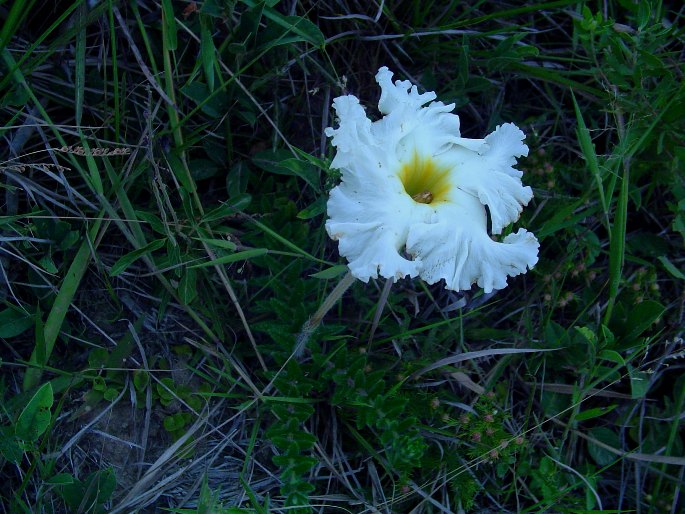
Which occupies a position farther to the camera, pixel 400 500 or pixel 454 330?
pixel 454 330

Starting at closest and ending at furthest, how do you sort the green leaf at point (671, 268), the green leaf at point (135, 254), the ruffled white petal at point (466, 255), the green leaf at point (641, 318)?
the ruffled white petal at point (466, 255) → the green leaf at point (135, 254) → the green leaf at point (641, 318) → the green leaf at point (671, 268)

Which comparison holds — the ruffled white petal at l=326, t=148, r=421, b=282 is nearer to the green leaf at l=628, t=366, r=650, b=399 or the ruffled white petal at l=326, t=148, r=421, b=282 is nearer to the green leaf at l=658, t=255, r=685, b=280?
the green leaf at l=628, t=366, r=650, b=399

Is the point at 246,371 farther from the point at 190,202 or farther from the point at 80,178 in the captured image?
the point at 80,178

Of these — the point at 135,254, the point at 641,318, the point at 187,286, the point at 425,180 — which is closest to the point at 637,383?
the point at 641,318

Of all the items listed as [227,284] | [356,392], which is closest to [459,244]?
[356,392]

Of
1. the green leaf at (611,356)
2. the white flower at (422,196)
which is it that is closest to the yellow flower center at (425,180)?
the white flower at (422,196)

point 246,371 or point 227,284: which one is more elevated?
point 227,284

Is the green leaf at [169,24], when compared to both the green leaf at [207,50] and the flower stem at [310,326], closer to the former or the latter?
the green leaf at [207,50]
